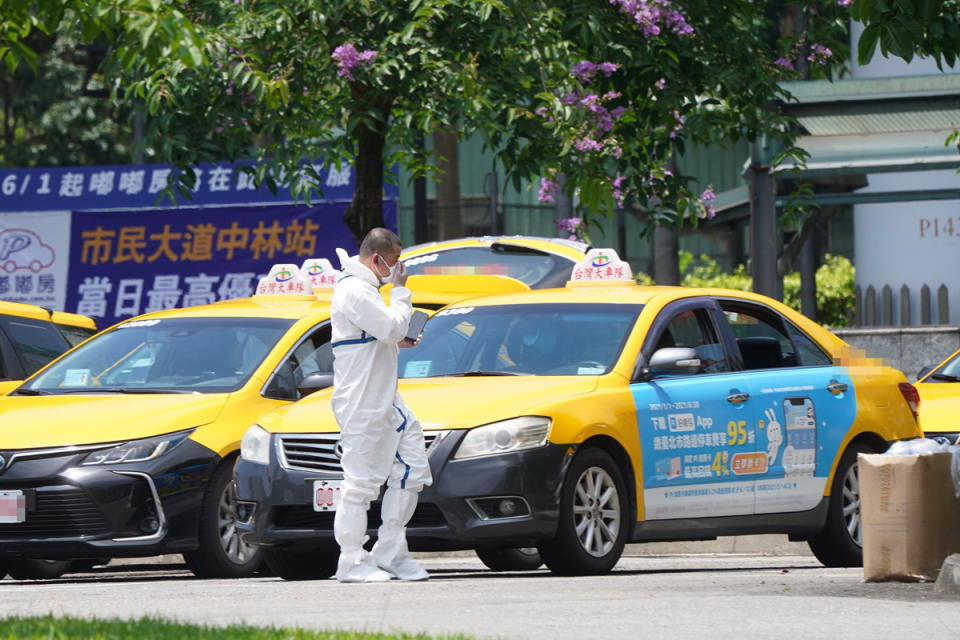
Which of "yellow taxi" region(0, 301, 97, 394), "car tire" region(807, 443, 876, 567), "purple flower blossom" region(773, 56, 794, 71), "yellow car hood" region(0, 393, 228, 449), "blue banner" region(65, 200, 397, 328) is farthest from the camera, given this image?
"blue banner" region(65, 200, 397, 328)

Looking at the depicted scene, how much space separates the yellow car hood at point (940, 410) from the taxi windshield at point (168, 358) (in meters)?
4.33

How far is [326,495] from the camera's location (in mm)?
9977

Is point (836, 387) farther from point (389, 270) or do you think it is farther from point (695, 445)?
point (389, 270)

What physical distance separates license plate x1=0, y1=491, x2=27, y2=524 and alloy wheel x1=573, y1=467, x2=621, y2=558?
310 cm

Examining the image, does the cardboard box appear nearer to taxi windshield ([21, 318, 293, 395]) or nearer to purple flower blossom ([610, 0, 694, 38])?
taxi windshield ([21, 318, 293, 395])

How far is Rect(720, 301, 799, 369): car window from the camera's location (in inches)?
460

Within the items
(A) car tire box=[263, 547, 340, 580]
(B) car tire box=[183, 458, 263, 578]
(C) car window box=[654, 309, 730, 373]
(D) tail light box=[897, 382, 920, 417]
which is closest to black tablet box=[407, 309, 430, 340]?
(A) car tire box=[263, 547, 340, 580]

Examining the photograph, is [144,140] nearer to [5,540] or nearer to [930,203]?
[5,540]

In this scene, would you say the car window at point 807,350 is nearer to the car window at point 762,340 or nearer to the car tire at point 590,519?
the car window at point 762,340

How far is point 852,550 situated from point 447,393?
289 centimetres

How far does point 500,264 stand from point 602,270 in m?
4.63

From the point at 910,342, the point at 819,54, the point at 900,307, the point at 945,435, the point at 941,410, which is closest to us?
the point at 945,435

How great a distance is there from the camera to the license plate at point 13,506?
35.8 feet

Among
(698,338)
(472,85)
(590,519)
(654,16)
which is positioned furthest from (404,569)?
(654,16)
